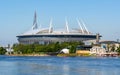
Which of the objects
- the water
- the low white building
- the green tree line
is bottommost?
the water

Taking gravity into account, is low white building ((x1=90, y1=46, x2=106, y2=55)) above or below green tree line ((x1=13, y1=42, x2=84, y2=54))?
below

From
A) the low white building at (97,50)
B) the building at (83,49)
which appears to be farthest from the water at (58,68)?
the building at (83,49)

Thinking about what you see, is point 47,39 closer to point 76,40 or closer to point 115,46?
point 76,40

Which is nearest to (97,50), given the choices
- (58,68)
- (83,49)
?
(83,49)

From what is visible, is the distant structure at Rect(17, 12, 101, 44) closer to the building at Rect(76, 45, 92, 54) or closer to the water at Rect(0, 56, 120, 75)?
the building at Rect(76, 45, 92, 54)

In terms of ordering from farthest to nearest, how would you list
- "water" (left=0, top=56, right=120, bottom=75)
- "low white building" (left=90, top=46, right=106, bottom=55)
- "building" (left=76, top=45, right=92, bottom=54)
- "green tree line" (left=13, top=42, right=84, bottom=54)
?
"green tree line" (left=13, top=42, right=84, bottom=54)
"building" (left=76, top=45, right=92, bottom=54)
"low white building" (left=90, top=46, right=106, bottom=55)
"water" (left=0, top=56, right=120, bottom=75)

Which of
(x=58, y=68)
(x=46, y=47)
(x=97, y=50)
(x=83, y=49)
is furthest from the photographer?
(x=83, y=49)

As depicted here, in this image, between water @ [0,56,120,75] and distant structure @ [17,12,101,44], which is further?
distant structure @ [17,12,101,44]

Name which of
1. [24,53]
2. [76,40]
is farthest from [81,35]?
[24,53]

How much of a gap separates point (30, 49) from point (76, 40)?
14398 mm

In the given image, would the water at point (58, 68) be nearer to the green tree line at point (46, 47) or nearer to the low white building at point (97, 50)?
the low white building at point (97, 50)

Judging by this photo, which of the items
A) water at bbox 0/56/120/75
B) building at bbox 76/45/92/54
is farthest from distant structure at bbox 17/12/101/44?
water at bbox 0/56/120/75

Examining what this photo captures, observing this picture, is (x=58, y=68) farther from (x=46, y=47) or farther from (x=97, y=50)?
(x=46, y=47)

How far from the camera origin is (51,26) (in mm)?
125438
